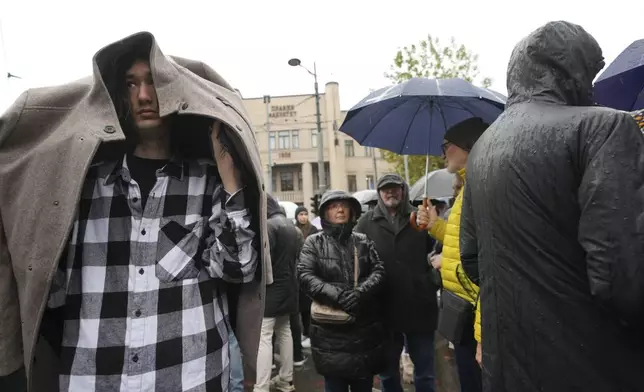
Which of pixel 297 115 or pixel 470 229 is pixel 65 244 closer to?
pixel 470 229

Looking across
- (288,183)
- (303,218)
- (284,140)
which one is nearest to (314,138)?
(284,140)

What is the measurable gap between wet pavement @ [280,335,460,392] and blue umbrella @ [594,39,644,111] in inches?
118

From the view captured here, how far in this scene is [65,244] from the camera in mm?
1342

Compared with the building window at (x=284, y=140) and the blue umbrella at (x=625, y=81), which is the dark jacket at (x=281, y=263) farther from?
the building window at (x=284, y=140)

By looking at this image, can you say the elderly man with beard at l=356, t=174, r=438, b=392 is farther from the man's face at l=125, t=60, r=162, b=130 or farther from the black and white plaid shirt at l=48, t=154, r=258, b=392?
the man's face at l=125, t=60, r=162, b=130

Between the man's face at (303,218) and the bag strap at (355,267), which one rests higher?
the man's face at (303,218)

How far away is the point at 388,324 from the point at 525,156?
7.55ft

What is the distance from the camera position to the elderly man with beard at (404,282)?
3375 mm

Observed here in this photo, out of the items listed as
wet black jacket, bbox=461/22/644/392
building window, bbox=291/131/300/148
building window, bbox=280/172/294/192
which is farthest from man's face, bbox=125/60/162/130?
building window, bbox=280/172/294/192

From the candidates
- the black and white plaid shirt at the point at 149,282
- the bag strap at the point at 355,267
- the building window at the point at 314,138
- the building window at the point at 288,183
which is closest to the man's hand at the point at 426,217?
the bag strap at the point at 355,267

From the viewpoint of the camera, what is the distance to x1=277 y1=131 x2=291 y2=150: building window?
3734 cm

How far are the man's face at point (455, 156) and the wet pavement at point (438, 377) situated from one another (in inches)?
100

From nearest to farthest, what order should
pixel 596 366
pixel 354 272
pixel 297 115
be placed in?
pixel 596 366 < pixel 354 272 < pixel 297 115

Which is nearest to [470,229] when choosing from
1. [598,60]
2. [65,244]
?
[598,60]
